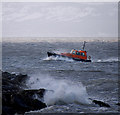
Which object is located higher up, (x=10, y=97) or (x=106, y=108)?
(x=10, y=97)

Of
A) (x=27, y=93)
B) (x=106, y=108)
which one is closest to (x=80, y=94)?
(x=106, y=108)

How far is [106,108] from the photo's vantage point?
15.9m

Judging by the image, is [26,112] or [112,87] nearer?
[26,112]

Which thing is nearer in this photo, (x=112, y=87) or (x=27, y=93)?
(x=27, y=93)

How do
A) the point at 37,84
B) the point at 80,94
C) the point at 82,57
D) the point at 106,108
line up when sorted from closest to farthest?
1. the point at 106,108
2. the point at 80,94
3. the point at 37,84
4. the point at 82,57

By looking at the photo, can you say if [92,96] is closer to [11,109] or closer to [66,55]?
[11,109]

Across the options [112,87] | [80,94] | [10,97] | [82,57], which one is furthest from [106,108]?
[82,57]

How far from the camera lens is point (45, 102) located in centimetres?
1630

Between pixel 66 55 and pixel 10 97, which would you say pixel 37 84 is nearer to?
pixel 10 97

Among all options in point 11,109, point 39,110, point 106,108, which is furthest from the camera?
point 106,108

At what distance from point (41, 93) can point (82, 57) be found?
31762 millimetres

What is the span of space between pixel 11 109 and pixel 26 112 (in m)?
0.94

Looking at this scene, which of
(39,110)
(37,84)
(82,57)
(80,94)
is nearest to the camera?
(39,110)

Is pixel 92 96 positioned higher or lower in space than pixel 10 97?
lower
